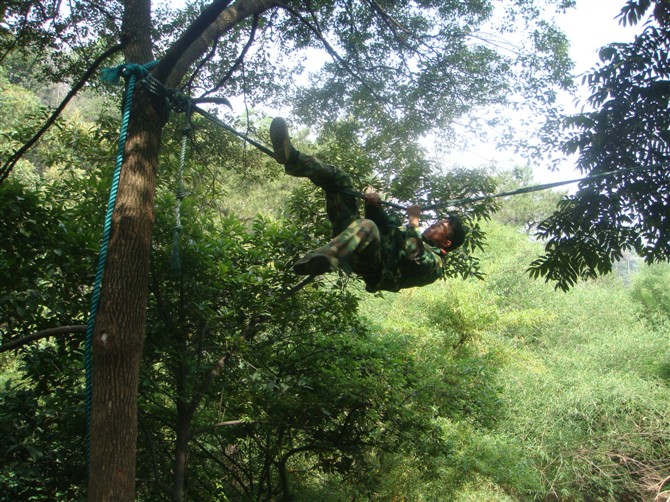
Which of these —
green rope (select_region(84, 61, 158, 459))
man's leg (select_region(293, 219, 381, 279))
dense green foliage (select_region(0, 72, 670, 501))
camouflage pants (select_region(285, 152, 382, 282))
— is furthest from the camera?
dense green foliage (select_region(0, 72, 670, 501))

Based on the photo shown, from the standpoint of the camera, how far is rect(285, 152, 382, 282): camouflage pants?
102 inches

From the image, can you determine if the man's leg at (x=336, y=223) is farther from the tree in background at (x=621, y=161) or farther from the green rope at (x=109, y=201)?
the tree in background at (x=621, y=161)

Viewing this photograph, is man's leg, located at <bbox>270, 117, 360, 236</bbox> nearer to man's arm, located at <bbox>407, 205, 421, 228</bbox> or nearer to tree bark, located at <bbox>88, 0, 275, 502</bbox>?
man's arm, located at <bbox>407, 205, 421, 228</bbox>

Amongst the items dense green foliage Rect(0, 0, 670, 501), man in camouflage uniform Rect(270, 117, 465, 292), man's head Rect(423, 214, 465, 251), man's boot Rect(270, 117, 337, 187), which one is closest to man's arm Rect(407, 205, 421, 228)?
man in camouflage uniform Rect(270, 117, 465, 292)

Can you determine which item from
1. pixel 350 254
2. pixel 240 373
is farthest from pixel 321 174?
pixel 240 373

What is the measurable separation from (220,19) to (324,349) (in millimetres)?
2728

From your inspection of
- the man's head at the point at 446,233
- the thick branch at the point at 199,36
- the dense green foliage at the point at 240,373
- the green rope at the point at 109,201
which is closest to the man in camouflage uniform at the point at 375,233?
the man's head at the point at 446,233

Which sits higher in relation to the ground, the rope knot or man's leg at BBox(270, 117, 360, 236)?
the rope knot

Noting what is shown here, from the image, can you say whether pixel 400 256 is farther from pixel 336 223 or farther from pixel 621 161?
pixel 621 161

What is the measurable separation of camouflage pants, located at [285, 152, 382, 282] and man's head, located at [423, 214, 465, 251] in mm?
488

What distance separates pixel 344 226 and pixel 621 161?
2.26 meters

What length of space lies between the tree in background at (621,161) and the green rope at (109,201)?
2988 millimetres

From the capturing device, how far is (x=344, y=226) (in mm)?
3104

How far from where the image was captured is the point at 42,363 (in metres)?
3.53
